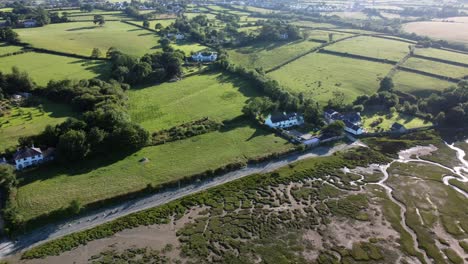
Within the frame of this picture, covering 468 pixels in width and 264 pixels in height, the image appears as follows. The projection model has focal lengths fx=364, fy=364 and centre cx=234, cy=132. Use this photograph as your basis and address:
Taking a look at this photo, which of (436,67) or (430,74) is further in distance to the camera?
(436,67)

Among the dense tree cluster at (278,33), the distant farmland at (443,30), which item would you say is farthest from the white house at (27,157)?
the distant farmland at (443,30)

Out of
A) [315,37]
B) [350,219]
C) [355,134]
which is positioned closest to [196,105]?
[355,134]

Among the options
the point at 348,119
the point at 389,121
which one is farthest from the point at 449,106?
the point at 348,119

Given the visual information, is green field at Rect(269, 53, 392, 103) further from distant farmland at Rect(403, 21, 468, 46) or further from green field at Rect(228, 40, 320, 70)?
distant farmland at Rect(403, 21, 468, 46)

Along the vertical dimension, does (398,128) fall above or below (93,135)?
below

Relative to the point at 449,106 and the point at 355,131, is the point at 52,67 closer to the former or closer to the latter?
the point at 355,131

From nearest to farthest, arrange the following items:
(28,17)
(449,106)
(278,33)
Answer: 1. (449,106)
2. (278,33)
3. (28,17)

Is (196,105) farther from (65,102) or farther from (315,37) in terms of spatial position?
(315,37)
